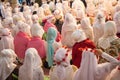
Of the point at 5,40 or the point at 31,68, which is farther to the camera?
the point at 5,40

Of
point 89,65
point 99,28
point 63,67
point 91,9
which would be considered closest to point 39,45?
point 99,28

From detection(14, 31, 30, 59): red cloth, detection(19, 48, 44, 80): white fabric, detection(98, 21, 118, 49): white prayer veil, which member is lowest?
detection(14, 31, 30, 59): red cloth

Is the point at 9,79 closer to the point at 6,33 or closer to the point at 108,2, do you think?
the point at 6,33

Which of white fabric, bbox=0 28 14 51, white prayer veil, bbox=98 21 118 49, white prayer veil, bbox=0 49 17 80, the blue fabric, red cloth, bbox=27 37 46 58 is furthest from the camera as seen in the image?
white fabric, bbox=0 28 14 51

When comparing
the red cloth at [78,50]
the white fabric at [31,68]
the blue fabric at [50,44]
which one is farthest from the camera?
the blue fabric at [50,44]

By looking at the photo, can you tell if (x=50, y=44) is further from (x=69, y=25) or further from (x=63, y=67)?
(x=63, y=67)

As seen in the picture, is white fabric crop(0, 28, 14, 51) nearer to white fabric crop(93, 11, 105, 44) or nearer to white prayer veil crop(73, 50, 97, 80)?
white fabric crop(93, 11, 105, 44)

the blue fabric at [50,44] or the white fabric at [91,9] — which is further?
the white fabric at [91,9]

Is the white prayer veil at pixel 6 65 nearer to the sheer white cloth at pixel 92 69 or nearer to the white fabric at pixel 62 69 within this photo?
the white fabric at pixel 62 69

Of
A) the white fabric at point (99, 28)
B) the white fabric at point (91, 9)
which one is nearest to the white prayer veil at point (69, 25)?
the white fabric at point (99, 28)

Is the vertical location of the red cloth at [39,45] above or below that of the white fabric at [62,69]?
below

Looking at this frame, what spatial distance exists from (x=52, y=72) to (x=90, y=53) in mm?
966

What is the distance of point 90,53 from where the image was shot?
5117 mm

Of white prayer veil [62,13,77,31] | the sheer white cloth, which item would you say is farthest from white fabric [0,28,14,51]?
the sheer white cloth
